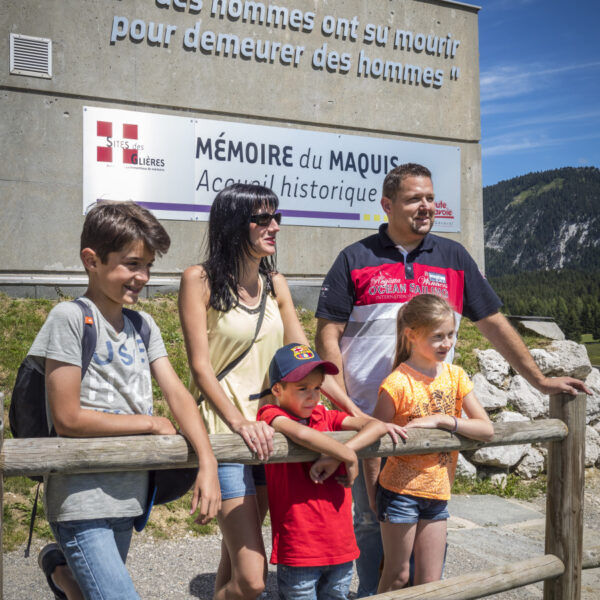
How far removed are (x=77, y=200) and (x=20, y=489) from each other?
405 centimetres

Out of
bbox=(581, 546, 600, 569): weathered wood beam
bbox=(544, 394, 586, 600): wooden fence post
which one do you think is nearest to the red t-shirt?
bbox=(544, 394, 586, 600): wooden fence post

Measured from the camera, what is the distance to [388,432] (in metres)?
2.68

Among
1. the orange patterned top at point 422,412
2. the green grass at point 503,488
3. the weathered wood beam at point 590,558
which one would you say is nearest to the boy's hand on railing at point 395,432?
the orange patterned top at point 422,412

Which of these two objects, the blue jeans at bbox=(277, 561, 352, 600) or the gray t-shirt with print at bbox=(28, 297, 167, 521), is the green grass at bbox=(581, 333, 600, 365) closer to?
the blue jeans at bbox=(277, 561, 352, 600)

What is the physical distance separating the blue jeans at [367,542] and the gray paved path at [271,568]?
105cm

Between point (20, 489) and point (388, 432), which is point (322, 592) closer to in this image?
point (388, 432)

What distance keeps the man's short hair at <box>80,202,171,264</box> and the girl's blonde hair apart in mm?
1207

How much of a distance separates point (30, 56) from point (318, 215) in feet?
13.0

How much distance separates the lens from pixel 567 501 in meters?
3.33

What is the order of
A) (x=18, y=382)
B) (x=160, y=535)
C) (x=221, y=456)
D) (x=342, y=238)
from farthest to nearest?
(x=342, y=238) < (x=160, y=535) < (x=221, y=456) < (x=18, y=382)

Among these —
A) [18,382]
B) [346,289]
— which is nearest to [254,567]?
[18,382]

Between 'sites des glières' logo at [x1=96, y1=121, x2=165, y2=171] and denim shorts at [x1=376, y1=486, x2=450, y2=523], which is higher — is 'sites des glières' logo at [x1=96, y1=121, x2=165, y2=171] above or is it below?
above

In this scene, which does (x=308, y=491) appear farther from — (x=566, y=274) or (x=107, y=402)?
(x=566, y=274)

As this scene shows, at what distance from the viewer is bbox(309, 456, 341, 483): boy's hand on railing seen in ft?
8.13
